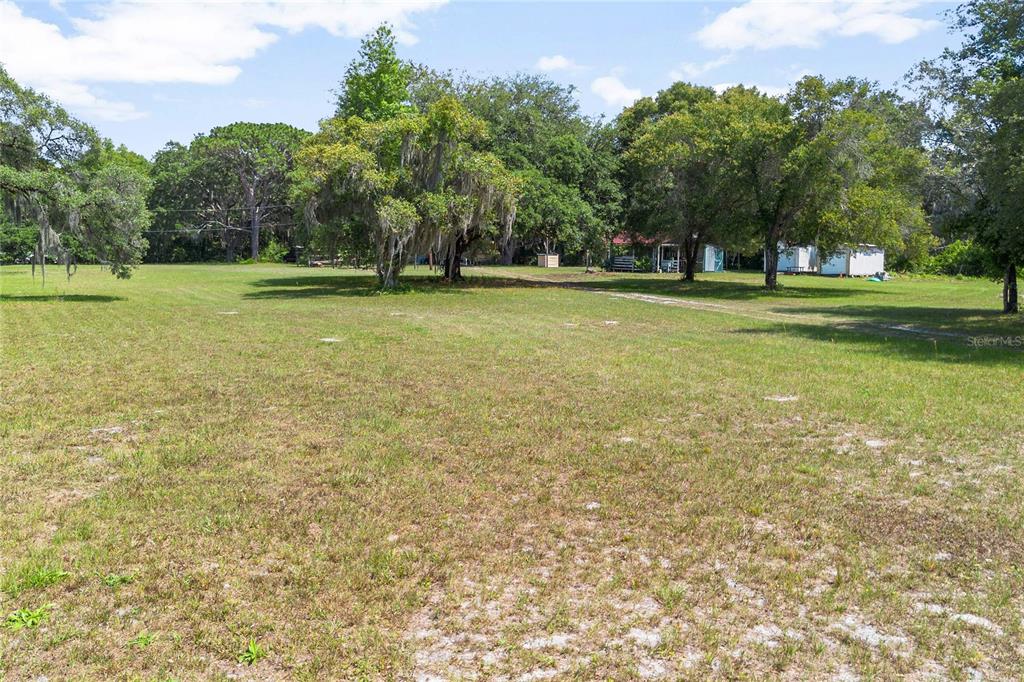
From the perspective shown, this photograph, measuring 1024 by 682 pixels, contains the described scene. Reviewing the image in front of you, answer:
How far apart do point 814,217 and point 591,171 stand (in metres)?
10.9

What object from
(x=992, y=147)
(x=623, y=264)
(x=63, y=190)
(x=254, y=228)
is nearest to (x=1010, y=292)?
(x=992, y=147)

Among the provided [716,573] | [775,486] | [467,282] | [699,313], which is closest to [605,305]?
[699,313]

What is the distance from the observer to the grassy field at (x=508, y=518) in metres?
3.54

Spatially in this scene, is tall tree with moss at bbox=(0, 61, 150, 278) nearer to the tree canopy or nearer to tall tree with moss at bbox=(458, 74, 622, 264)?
tall tree with moss at bbox=(458, 74, 622, 264)

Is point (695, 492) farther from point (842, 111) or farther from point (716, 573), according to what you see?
point (842, 111)

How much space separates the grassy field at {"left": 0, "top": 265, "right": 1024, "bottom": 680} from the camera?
3.54m

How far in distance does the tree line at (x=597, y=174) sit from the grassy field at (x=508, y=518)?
36.6ft

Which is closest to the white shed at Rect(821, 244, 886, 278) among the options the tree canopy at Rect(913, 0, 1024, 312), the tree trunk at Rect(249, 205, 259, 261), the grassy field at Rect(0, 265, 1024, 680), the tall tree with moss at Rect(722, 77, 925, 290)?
the tall tree with moss at Rect(722, 77, 925, 290)

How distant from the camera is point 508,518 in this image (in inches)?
204

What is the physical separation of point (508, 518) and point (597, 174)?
3345 cm

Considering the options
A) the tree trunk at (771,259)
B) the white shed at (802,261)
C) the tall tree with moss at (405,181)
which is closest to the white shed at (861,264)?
the white shed at (802,261)

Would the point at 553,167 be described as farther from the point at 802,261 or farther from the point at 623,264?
the point at 802,261

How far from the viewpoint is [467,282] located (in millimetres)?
35656

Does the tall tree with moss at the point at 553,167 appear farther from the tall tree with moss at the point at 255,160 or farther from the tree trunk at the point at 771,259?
the tall tree with moss at the point at 255,160
